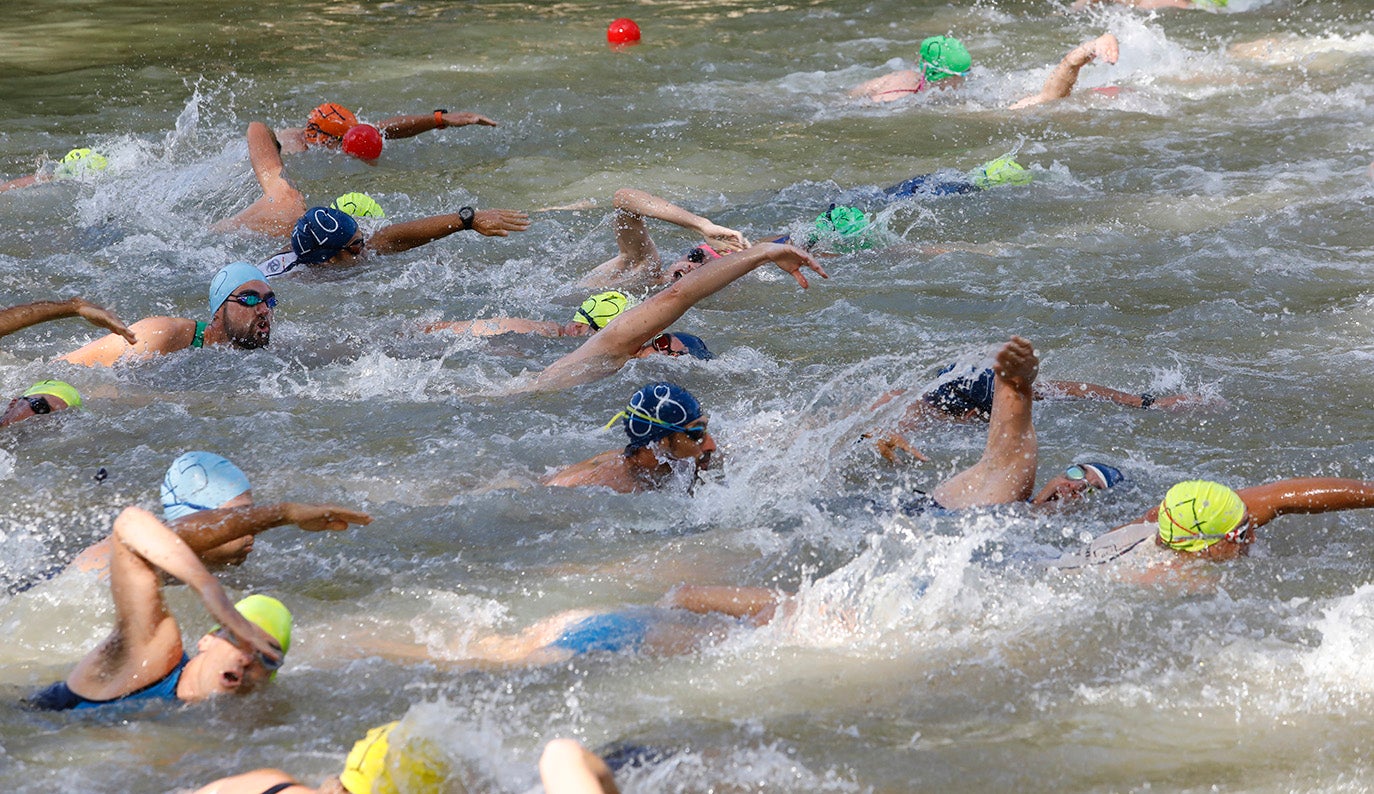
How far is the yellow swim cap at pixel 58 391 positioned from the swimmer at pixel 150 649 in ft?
8.46

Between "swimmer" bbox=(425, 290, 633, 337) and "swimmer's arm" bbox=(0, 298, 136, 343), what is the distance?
85.5 inches

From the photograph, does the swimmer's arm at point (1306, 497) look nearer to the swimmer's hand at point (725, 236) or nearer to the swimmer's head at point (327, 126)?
the swimmer's hand at point (725, 236)

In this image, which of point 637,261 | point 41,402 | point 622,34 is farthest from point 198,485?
point 622,34

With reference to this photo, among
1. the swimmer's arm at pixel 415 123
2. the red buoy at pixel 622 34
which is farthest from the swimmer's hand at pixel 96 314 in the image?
the red buoy at pixel 622 34

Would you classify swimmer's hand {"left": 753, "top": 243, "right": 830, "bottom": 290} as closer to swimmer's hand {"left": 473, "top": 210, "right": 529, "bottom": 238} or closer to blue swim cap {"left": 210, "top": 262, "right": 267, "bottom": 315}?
swimmer's hand {"left": 473, "top": 210, "right": 529, "bottom": 238}

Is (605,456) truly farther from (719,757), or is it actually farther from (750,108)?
(750,108)

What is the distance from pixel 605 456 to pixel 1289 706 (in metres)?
2.86

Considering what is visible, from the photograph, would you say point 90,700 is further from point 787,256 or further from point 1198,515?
point 1198,515

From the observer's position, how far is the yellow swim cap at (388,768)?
3.51m

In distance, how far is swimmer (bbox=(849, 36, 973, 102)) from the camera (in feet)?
43.0

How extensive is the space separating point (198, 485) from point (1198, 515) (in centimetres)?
360

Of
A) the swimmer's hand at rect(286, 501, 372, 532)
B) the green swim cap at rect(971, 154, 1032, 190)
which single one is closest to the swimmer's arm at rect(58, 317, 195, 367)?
the swimmer's hand at rect(286, 501, 372, 532)

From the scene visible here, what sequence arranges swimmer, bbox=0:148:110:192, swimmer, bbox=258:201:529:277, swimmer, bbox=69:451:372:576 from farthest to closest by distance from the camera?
swimmer, bbox=0:148:110:192 < swimmer, bbox=258:201:529:277 < swimmer, bbox=69:451:372:576

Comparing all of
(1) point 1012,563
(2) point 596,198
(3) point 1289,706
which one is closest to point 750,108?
(2) point 596,198
